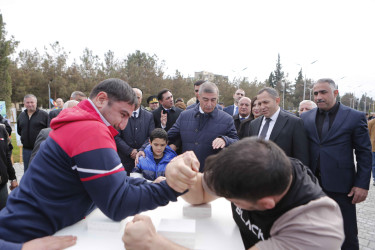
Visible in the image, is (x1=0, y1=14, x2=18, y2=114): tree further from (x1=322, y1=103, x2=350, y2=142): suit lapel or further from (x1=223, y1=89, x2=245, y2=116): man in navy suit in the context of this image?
(x1=322, y1=103, x2=350, y2=142): suit lapel

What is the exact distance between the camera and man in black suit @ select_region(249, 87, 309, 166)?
3211 millimetres

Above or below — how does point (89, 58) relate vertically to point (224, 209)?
above

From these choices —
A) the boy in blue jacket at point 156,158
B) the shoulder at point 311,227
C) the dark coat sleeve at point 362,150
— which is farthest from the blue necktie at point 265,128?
the shoulder at point 311,227

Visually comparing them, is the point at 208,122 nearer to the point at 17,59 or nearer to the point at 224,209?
the point at 224,209

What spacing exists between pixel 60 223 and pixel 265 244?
3.49 feet

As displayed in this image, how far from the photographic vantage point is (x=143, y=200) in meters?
1.33

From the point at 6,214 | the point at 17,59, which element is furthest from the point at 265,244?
the point at 17,59

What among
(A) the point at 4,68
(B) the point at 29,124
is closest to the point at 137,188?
(B) the point at 29,124

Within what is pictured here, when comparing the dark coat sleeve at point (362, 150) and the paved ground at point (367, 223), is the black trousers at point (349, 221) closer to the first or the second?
the dark coat sleeve at point (362, 150)

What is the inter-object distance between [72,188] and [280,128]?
2.86 metres

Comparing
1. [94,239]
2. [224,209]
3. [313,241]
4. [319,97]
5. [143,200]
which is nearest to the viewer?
[313,241]

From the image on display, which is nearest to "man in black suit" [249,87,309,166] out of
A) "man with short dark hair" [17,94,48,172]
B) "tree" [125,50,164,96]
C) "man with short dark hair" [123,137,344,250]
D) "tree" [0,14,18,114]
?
"man with short dark hair" [123,137,344,250]

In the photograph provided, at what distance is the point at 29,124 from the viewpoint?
5.96 m

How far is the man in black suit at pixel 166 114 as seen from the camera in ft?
17.6
